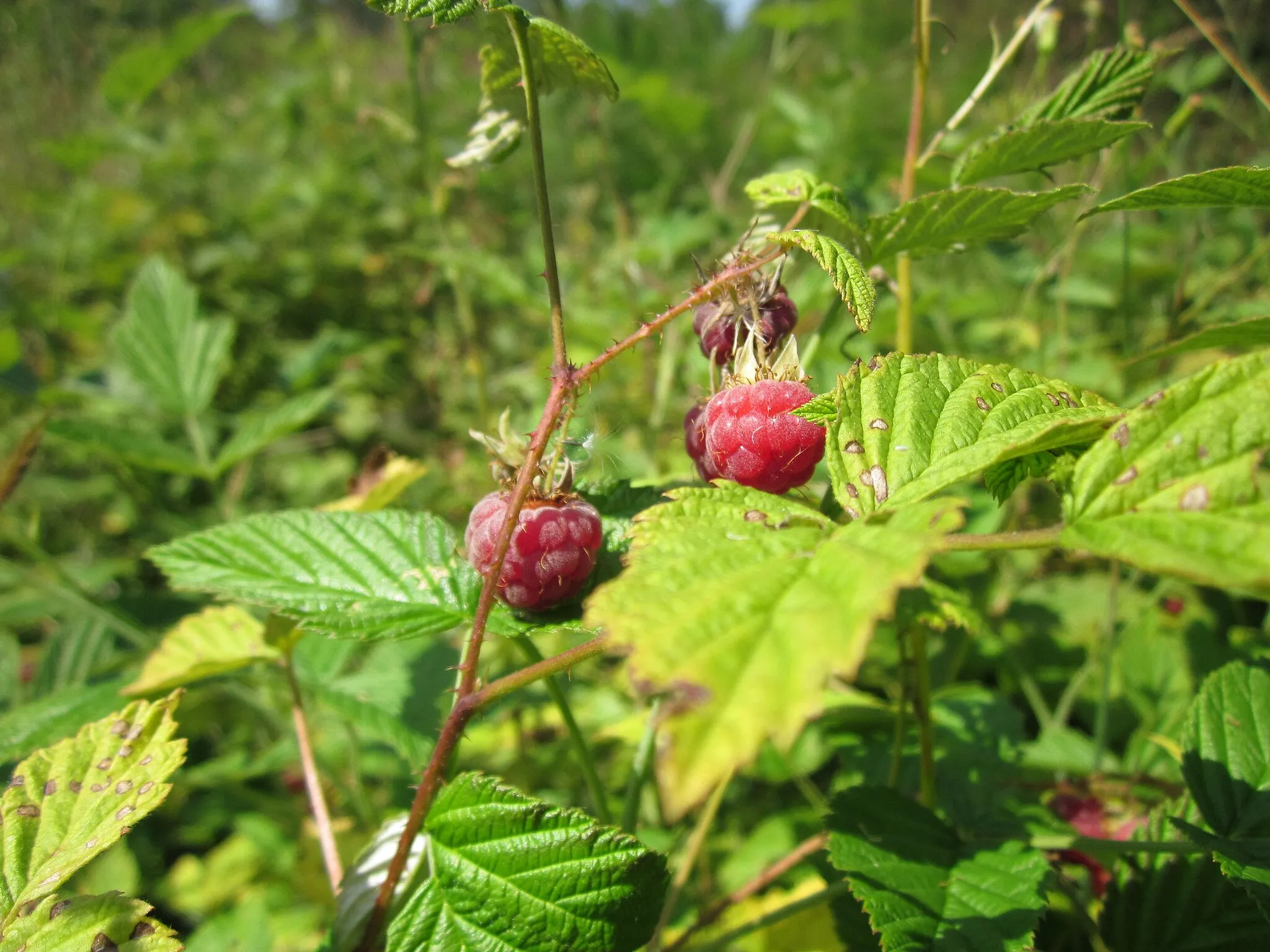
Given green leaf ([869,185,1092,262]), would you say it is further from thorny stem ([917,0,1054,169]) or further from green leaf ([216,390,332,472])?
green leaf ([216,390,332,472])

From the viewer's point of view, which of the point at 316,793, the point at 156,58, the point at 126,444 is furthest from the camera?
the point at 156,58

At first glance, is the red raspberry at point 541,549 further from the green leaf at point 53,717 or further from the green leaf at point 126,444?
the green leaf at point 126,444

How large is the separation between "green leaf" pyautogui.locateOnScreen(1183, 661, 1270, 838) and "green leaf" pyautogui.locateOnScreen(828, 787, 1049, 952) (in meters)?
0.21

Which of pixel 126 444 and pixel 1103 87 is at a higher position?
pixel 1103 87

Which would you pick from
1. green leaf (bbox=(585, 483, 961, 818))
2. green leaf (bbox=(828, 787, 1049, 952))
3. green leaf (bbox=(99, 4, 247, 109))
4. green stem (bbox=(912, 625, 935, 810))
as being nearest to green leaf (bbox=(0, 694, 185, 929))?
green leaf (bbox=(585, 483, 961, 818))

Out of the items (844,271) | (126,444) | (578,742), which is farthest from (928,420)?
(126,444)

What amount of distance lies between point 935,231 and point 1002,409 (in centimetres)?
31

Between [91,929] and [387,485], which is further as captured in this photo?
[387,485]

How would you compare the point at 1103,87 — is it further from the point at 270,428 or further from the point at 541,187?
the point at 270,428

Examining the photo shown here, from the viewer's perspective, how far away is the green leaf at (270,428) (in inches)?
62.2

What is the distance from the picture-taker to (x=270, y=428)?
5.23 feet

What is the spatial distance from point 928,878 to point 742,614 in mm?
558

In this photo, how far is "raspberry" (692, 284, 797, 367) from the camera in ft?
2.58

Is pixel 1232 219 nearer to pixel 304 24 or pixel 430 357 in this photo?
pixel 430 357
